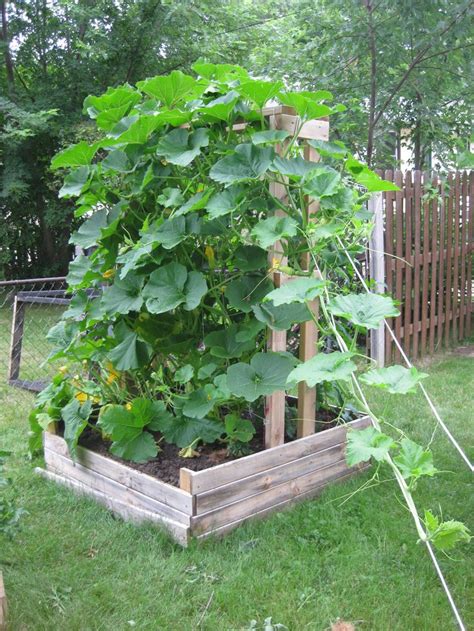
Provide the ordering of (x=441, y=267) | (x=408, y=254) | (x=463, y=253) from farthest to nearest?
(x=463, y=253) → (x=441, y=267) → (x=408, y=254)

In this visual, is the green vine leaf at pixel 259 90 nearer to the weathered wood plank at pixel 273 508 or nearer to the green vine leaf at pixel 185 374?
the green vine leaf at pixel 185 374

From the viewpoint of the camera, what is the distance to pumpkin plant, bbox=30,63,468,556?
2.37 metres

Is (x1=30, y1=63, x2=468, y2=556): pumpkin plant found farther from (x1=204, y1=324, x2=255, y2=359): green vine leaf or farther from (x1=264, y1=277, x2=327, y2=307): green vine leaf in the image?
(x1=264, y1=277, x2=327, y2=307): green vine leaf

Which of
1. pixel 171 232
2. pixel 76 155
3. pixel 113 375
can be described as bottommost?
pixel 113 375

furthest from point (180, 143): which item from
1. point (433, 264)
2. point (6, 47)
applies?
point (6, 47)

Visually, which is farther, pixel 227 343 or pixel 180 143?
pixel 227 343

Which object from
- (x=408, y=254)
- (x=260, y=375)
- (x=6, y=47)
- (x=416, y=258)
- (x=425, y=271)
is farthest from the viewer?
(x=6, y=47)

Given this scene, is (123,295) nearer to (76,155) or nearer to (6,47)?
Answer: (76,155)

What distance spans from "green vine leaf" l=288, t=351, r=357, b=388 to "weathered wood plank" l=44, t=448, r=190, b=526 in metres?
0.96

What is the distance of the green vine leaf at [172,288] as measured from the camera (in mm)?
2455

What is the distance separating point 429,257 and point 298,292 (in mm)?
4071

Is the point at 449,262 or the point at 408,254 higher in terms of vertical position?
the point at 408,254

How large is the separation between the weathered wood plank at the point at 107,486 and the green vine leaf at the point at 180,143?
1.34 meters

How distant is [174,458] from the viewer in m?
2.72
